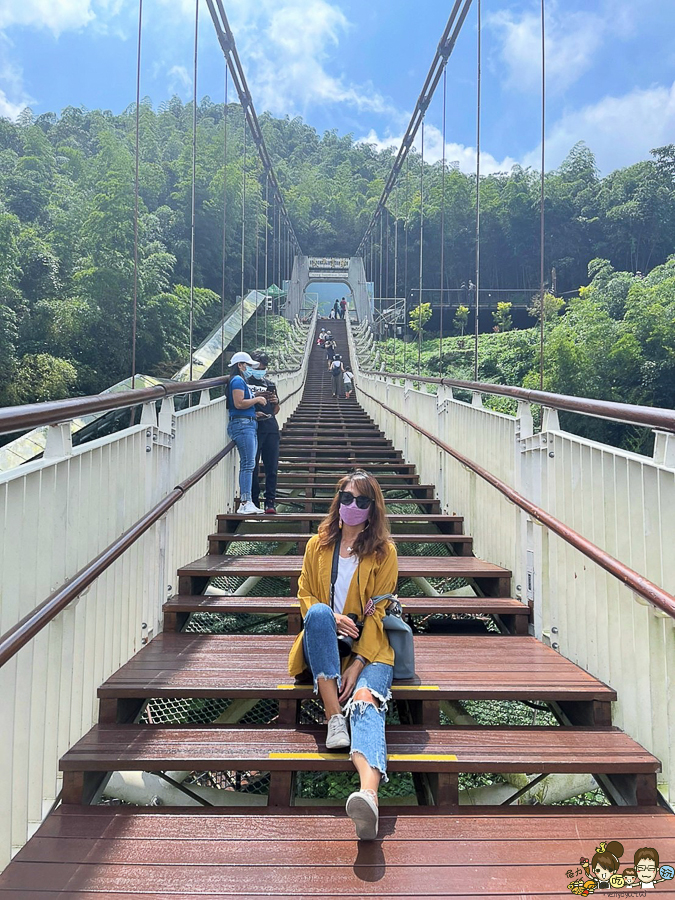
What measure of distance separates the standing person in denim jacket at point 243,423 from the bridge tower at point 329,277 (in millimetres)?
34064

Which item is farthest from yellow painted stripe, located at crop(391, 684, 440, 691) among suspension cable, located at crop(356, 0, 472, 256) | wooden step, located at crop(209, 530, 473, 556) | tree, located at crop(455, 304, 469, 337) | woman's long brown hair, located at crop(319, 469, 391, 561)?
tree, located at crop(455, 304, 469, 337)

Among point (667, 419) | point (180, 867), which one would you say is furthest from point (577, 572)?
point (180, 867)

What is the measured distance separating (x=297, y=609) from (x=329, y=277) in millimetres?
49988

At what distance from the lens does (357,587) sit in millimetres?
2410

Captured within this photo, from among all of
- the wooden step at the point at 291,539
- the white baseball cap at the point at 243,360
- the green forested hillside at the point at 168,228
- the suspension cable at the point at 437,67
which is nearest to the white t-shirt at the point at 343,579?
the wooden step at the point at 291,539

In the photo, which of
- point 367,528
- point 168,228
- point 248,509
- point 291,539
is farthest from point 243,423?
point 168,228

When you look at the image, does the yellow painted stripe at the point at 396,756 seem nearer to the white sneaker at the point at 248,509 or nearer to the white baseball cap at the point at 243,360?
the white sneaker at the point at 248,509

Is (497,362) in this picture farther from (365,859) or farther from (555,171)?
(555,171)

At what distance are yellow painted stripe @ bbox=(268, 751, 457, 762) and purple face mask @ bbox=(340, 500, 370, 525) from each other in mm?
765

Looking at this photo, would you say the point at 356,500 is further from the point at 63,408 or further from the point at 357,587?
the point at 63,408

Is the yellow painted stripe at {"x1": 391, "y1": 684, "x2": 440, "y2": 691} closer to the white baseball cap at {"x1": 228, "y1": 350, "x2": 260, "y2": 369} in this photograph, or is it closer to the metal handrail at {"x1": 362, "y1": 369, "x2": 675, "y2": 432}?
the metal handrail at {"x1": 362, "y1": 369, "x2": 675, "y2": 432}

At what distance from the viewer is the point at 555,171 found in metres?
77.2

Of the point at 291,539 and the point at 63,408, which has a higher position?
the point at 63,408

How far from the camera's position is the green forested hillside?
970 inches
